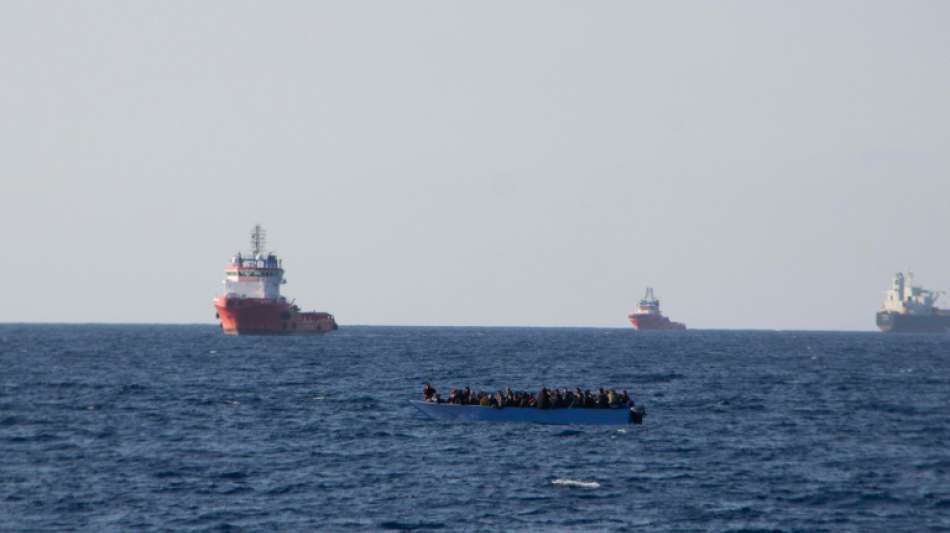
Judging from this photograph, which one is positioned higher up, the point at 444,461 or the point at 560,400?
the point at 560,400

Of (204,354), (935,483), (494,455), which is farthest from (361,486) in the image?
(204,354)

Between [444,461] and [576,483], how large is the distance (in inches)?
339

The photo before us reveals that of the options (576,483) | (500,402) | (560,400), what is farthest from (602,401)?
(576,483)

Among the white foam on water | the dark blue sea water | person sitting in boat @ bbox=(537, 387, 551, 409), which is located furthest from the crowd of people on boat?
the white foam on water

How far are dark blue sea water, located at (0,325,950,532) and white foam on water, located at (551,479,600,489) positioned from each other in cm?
13

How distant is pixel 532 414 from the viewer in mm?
75312

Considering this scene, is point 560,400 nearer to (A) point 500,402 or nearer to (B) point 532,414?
(B) point 532,414

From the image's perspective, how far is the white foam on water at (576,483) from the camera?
5312 cm

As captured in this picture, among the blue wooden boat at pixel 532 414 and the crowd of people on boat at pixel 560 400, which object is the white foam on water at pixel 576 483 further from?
the blue wooden boat at pixel 532 414

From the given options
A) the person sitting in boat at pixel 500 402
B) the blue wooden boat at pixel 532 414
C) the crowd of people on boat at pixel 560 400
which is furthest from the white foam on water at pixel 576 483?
the person sitting in boat at pixel 500 402

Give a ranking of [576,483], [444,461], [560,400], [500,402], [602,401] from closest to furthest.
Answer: [576,483] → [444,461] → [602,401] → [560,400] → [500,402]

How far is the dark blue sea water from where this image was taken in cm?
4700

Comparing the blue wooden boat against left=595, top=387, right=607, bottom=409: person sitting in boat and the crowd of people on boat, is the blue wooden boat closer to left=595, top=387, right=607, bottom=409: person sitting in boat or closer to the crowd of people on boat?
the crowd of people on boat

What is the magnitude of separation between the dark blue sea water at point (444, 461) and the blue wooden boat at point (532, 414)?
978 mm
